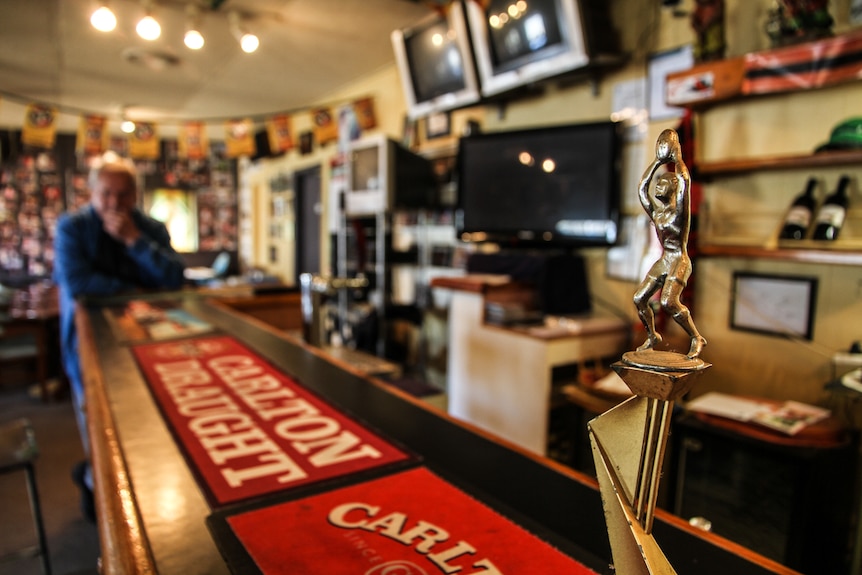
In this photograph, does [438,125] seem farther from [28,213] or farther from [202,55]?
[28,213]

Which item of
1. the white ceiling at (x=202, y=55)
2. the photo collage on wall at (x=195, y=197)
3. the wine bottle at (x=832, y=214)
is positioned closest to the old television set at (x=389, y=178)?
the white ceiling at (x=202, y=55)

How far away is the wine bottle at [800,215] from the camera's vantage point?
2.11 metres

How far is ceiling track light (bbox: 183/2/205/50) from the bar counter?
2.86 meters

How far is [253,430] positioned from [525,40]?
272cm

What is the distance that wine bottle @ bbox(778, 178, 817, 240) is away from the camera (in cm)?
211

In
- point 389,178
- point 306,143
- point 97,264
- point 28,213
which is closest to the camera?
point 97,264

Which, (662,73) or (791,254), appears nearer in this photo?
(791,254)

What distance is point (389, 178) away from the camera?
413cm

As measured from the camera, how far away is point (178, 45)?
4.66m

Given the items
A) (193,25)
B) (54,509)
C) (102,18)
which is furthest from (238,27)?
(54,509)

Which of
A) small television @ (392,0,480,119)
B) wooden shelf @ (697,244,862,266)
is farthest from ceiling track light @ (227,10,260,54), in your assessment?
wooden shelf @ (697,244,862,266)

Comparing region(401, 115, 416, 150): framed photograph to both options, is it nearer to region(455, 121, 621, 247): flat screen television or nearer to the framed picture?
region(455, 121, 621, 247): flat screen television

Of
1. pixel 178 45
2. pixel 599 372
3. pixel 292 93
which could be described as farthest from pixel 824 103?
pixel 292 93

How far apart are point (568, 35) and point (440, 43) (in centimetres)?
111
